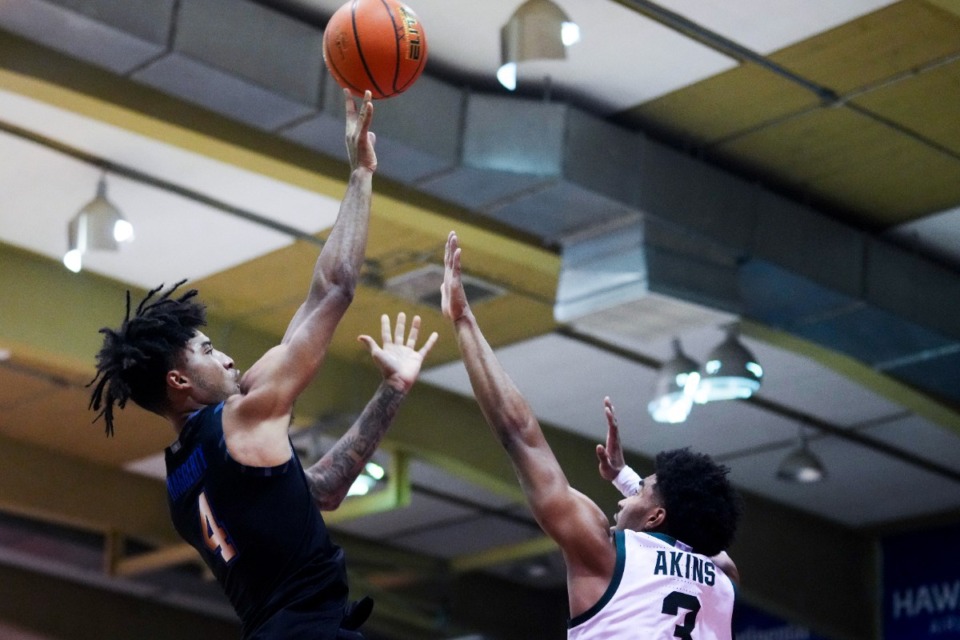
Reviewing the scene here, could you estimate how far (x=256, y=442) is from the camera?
4059 mm

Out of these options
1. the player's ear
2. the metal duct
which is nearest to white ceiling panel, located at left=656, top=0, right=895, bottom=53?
the metal duct

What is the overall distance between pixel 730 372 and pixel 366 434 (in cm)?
518

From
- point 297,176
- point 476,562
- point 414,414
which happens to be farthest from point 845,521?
point 297,176

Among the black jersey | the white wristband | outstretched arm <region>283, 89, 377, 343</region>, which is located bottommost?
the black jersey

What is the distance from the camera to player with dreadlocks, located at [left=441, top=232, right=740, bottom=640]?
4.39 metres

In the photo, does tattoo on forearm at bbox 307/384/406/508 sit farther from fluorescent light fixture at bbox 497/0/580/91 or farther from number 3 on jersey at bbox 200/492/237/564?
fluorescent light fixture at bbox 497/0/580/91

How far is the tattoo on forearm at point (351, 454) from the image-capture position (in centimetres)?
471

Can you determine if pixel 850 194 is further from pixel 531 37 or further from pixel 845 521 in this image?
pixel 845 521

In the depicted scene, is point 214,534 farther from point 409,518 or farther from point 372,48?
point 409,518

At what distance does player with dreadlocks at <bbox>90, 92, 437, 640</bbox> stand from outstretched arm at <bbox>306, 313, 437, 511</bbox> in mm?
465

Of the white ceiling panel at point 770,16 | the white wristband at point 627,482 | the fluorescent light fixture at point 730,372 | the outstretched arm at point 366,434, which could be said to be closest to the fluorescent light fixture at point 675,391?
the fluorescent light fixture at point 730,372

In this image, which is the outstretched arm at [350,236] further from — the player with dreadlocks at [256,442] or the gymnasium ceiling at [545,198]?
the gymnasium ceiling at [545,198]

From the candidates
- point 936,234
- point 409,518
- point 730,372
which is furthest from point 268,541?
point 409,518

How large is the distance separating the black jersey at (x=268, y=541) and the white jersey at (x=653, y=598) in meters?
0.77
